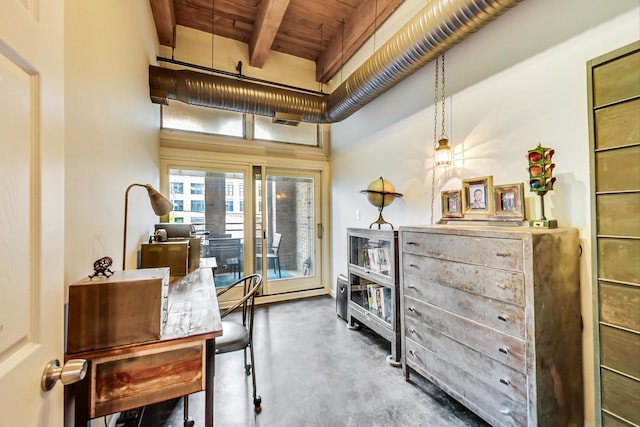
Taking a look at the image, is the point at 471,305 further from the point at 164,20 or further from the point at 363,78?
the point at 164,20

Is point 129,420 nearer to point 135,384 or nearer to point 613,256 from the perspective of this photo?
point 135,384

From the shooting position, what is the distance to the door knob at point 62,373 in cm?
61

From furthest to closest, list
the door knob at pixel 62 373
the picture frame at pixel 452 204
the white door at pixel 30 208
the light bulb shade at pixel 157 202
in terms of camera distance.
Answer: the picture frame at pixel 452 204 < the light bulb shade at pixel 157 202 < the door knob at pixel 62 373 < the white door at pixel 30 208

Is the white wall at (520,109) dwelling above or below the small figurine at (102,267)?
above

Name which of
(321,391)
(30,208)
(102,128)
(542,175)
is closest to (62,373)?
(30,208)

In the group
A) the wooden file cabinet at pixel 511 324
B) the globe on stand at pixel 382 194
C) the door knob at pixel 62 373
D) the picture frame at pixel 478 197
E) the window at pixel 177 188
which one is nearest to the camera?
the door knob at pixel 62 373

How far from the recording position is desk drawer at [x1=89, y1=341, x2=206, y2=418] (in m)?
1.00

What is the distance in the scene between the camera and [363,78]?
256 cm

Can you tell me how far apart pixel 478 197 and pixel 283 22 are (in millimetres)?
2973

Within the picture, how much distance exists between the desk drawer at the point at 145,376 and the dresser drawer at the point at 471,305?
4.85 ft

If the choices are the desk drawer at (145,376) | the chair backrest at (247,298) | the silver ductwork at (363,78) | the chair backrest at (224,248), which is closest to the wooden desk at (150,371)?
the desk drawer at (145,376)

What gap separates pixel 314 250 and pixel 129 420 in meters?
2.90

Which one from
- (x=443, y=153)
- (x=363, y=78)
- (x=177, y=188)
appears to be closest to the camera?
(x=443, y=153)

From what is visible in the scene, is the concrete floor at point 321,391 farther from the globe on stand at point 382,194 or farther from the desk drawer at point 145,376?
the globe on stand at point 382,194
